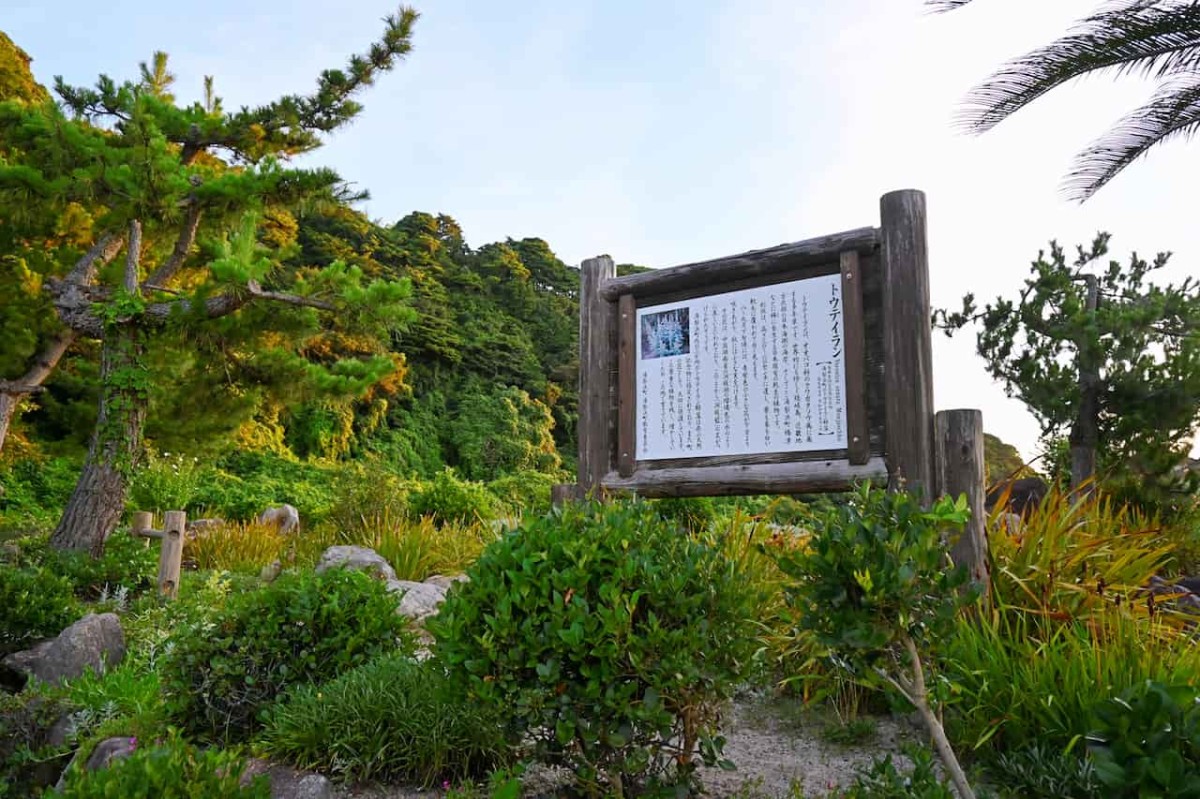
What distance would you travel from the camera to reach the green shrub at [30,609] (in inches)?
193

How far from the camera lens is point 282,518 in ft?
34.2

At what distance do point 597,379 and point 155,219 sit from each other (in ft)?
21.5

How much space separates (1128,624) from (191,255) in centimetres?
1085

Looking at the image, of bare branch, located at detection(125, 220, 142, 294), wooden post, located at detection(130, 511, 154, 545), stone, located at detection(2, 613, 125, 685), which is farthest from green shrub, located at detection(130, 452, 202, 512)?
stone, located at detection(2, 613, 125, 685)

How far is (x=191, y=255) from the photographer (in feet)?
34.2

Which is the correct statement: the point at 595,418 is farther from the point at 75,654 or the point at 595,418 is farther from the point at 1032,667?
the point at 75,654

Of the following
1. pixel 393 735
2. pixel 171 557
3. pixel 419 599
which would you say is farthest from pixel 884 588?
pixel 171 557

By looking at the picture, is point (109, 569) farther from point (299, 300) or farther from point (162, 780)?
point (162, 780)

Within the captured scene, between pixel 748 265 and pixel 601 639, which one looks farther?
pixel 748 265

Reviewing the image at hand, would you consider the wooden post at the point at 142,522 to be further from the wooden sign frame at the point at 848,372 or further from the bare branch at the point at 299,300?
the wooden sign frame at the point at 848,372

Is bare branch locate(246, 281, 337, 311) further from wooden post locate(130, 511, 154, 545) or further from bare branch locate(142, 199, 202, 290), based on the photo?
wooden post locate(130, 511, 154, 545)

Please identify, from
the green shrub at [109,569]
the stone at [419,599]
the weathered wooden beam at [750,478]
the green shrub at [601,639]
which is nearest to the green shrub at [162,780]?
the green shrub at [601,639]

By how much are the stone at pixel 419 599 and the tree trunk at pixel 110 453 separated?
148 inches

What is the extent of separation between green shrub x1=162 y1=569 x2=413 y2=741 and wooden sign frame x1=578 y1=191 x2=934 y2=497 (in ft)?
6.11
